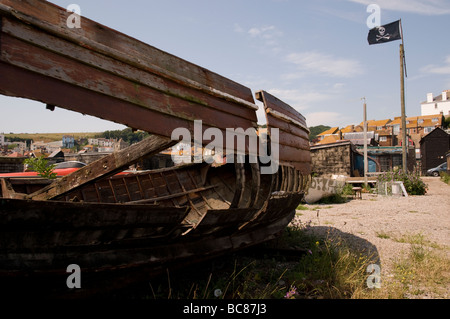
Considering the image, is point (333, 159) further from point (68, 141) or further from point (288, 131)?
point (68, 141)

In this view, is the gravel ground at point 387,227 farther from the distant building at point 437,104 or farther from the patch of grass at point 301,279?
the distant building at point 437,104

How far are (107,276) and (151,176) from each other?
9.35 ft

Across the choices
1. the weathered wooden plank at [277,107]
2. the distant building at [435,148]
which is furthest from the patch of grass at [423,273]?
the distant building at [435,148]

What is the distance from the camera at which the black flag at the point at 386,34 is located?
68.0ft

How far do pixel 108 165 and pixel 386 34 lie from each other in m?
23.0

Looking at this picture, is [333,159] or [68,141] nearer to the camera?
[333,159]

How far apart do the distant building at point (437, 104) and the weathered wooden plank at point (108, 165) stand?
112459mm

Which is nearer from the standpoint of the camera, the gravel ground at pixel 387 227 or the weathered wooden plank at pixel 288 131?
the weathered wooden plank at pixel 288 131

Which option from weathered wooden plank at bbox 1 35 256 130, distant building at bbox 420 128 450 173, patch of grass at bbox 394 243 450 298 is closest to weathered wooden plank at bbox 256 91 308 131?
weathered wooden plank at bbox 1 35 256 130

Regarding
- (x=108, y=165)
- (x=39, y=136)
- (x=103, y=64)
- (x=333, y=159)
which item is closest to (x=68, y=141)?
(x=39, y=136)

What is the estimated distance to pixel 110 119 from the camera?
2.42m

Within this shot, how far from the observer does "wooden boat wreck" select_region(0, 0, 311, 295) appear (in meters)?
2.12

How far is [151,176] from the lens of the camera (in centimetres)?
563
